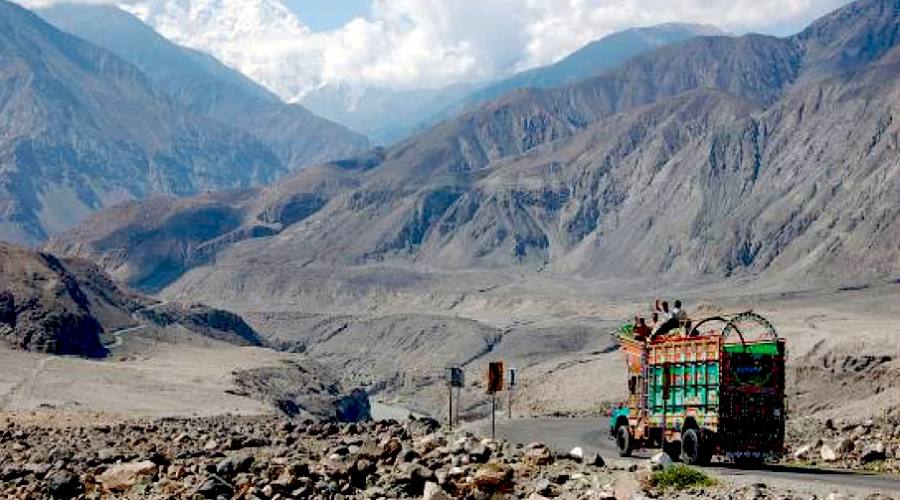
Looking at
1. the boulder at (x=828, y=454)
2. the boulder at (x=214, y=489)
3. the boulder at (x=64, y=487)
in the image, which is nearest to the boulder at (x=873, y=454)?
the boulder at (x=828, y=454)

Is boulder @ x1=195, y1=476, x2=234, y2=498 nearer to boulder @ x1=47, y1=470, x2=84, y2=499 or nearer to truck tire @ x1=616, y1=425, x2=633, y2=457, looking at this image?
boulder @ x1=47, y1=470, x2=84, y2=499

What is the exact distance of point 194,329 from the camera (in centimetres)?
15350

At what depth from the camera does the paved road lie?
75.9 feet

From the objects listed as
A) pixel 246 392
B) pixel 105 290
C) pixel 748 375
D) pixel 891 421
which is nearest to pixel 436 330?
pixel 105 290

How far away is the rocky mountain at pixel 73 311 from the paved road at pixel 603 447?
223 ft

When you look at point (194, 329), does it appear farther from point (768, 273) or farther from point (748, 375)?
point (748, 375)

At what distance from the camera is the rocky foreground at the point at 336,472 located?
805 inches

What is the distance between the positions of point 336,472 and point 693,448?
30.4 ft

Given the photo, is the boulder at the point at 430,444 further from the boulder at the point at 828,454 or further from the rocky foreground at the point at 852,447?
the boulder at the point at 828,454

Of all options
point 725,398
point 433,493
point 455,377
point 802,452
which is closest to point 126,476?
point 433,493

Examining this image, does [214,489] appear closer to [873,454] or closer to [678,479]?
[678,479]

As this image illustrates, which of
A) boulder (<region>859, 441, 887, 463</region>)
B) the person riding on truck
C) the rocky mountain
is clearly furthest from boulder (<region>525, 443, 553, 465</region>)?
the rocky mountain

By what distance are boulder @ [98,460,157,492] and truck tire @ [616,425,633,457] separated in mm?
12034

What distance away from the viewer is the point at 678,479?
2027 centimetres
